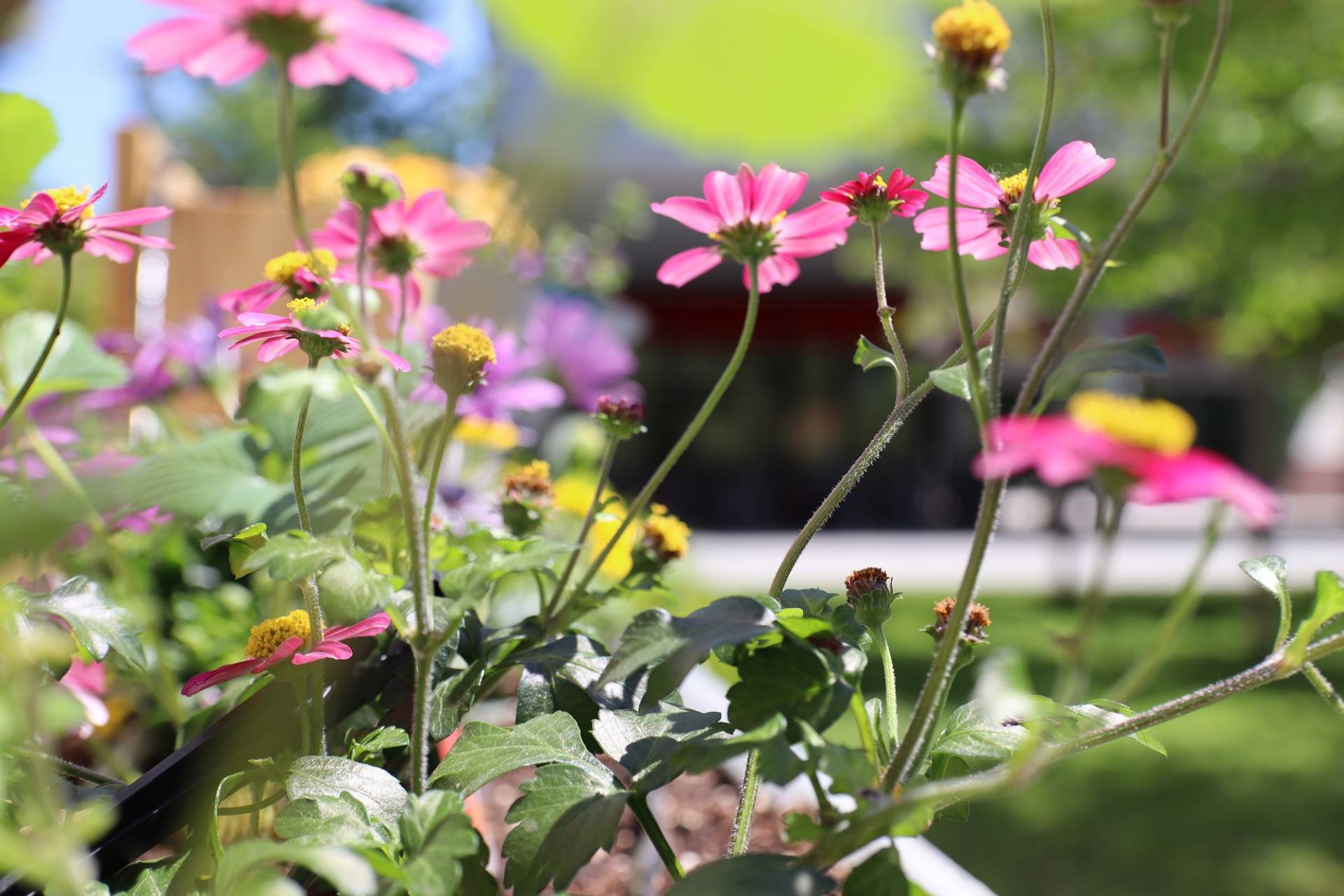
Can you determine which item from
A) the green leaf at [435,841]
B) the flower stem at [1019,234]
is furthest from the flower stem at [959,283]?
the green leaf at [435,841]

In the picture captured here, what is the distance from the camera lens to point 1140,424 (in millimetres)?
287

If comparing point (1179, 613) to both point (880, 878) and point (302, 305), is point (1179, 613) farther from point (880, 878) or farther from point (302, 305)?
point (302, 305)

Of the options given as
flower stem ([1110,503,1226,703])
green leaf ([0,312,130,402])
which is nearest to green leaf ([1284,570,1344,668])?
flower stem ([1110,503,1226,703])

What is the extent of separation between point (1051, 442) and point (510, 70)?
0.17 meters

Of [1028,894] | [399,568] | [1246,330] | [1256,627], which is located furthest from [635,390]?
[1246,330]

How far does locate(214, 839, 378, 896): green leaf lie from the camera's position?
258 millimetres

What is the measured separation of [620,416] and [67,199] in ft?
0.92

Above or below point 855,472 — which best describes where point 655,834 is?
below

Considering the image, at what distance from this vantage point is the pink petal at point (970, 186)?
0.43 metres

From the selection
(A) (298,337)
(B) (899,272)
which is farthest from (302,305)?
(B) (899,272)

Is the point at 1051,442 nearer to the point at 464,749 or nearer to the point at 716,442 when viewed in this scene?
the point at 464,749

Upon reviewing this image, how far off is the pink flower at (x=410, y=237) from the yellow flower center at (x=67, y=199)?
11 cm

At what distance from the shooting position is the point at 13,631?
40cm

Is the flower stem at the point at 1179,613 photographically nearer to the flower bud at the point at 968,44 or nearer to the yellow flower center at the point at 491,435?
the flower bud at the point at 968,44
